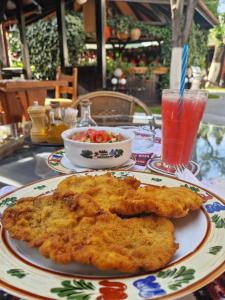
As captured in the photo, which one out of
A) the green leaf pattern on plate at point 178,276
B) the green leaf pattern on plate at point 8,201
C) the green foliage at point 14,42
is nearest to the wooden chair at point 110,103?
the green leaf pattern on plate at point 8,201

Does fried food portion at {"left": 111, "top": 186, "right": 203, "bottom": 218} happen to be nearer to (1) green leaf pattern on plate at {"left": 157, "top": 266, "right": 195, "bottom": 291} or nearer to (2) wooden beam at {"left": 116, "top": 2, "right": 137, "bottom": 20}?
(1) green leaf pattern on plate at {"left": 157, "top": 266, "right": 195, "bottom": 291}

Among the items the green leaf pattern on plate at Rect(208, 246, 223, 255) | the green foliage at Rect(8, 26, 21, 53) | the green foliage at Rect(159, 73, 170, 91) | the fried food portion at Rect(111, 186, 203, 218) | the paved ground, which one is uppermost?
the green foliage at Rect(8, 26, 21, 53)

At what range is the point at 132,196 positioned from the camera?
602 mm

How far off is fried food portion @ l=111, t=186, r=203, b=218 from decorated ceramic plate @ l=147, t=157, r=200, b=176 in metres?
0.31

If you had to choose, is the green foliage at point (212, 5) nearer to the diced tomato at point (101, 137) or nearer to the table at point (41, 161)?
the table at point (41, 161)

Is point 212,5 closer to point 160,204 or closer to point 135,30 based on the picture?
point 135,30

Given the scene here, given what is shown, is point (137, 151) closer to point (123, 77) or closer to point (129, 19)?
point (123, 77)

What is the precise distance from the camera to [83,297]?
14.8 inches

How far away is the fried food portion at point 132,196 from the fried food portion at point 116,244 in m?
0.02

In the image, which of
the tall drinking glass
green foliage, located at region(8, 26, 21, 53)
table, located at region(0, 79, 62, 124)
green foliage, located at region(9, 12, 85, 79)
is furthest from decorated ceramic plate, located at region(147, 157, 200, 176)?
green foliage, located at region(8, 26, 21, 53)

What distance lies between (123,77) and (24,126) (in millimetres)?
5767

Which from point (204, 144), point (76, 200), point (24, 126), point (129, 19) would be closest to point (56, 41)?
point (129, 19)

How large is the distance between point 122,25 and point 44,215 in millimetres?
7893

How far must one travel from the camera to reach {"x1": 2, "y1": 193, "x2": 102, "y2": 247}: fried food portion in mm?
517
